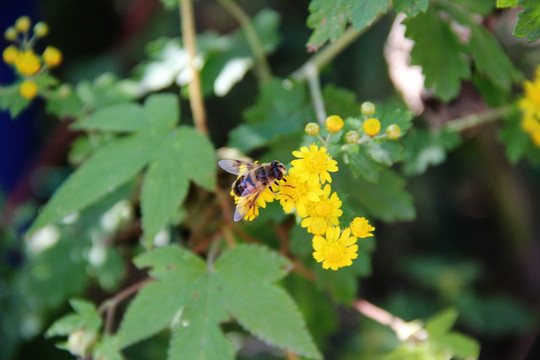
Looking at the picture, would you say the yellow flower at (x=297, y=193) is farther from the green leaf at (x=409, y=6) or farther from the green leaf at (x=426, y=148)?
the green leaf at (x=426, y=148)

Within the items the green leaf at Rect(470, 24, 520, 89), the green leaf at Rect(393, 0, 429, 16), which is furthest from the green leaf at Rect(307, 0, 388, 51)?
the green leaf at Rect(470, 24, 520, 89)

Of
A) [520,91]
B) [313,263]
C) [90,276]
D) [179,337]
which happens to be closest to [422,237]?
[520,91]

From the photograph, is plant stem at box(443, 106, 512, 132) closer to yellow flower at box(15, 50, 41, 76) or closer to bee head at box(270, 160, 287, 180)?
bee head at box(270, 160, 287, 180)

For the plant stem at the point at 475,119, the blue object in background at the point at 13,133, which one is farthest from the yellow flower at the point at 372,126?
the blue object in background at the point at 13,133

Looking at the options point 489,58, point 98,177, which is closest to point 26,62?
point 98,177

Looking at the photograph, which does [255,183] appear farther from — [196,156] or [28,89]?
[28,89]

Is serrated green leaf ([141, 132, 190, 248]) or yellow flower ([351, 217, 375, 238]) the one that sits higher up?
serrated green leaf ([141, 132, 190, 248])

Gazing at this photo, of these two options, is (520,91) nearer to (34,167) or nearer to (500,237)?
(500,237)
